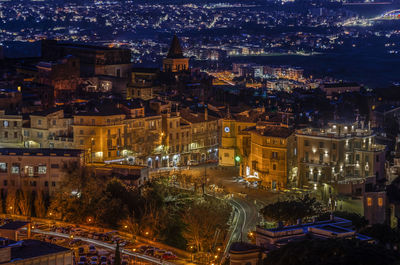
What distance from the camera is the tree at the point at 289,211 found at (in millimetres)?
20500

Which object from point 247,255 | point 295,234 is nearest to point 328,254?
point 247,255

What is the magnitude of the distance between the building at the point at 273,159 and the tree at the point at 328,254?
9.39 metres

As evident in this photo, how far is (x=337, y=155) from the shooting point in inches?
984

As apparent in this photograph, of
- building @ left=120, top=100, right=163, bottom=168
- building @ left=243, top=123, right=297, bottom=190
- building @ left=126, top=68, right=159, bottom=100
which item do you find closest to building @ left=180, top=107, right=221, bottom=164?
building @ left=120, top=100, right=163, bottom=168

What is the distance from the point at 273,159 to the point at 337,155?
1628 millimetres

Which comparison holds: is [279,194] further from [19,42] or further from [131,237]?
[19,42]

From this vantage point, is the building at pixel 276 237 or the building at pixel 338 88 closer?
the building at pixel 276 237

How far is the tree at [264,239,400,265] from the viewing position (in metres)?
15.2

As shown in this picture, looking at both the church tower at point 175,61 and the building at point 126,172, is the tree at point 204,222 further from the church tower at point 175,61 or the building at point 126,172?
the church tower at point 175,61

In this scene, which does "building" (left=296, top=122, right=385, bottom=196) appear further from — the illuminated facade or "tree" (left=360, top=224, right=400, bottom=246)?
the illuminated facade

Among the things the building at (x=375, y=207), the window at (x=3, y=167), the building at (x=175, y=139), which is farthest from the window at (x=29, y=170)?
the building at (x=375, y=207)

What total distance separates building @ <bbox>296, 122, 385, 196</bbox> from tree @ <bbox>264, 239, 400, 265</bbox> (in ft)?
29.6

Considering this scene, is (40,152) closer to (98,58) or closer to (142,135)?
(142,135)

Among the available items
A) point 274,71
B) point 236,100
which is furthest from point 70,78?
point 274,71
